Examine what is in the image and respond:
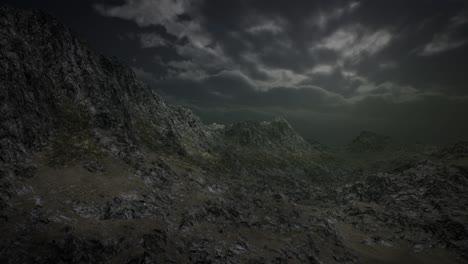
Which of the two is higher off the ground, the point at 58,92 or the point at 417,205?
the point at 58,92

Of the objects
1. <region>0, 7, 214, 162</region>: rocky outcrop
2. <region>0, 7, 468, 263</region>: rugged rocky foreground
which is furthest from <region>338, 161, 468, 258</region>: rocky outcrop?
<region>0, 7, 214, 162</region>: rocky outcrop

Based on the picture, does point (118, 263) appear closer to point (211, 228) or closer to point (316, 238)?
point (211, 228)

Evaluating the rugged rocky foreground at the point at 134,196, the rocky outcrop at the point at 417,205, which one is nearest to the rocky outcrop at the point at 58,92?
the rugged rocky foreground at the point at 134,196

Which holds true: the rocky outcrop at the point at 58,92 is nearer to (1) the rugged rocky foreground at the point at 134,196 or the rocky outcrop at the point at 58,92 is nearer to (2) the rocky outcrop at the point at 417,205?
(1) the rugged rocky foreground at the point at 134,196

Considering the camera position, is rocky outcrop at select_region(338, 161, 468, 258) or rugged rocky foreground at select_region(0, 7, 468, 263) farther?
rocky outcrop at select_region(338, 161, 468, 258)

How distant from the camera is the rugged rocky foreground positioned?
181ft

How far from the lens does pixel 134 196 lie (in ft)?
244

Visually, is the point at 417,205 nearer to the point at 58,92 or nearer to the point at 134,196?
the point at 134,196

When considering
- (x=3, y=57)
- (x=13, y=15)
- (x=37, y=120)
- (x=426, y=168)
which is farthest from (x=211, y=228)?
(x=426, y=168)

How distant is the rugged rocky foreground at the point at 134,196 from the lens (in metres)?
55.1

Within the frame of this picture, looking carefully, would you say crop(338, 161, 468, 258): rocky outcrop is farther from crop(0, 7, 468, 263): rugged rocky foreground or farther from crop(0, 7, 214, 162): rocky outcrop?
crop(0, 7, 214, 162): rocky outcrop

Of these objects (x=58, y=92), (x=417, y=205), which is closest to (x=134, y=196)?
(x=58, y=92)

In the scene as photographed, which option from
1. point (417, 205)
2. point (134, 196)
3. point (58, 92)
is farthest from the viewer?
point (417, 205)

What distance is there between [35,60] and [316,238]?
12197 centimetres
